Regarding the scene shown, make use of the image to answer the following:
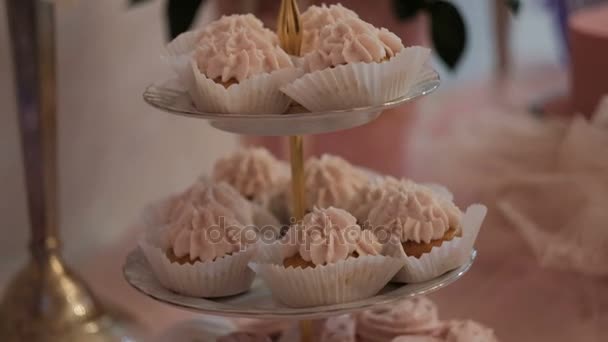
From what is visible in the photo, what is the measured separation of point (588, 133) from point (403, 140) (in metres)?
0.42

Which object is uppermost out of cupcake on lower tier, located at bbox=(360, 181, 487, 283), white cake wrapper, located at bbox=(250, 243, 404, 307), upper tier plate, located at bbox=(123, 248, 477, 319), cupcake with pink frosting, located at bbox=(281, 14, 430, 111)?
cupcake with pink frosting, located at bbox=(281, 14, 430, 111)

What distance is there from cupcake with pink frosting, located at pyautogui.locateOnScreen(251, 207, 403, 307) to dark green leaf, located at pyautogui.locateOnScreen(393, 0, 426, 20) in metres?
0.57

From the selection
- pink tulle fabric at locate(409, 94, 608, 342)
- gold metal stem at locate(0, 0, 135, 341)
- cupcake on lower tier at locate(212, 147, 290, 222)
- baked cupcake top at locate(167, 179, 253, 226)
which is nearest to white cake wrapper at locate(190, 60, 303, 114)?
baked cupcake top at locate(167, 179, 253, 226)

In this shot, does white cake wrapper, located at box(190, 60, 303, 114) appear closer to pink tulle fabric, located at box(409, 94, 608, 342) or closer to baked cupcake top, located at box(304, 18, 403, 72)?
baked cupcake top, located at box(304, 18, 403, 72)

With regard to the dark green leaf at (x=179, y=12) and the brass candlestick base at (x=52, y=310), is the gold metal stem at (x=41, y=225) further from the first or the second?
the dark green leaf at (x=179, y=12)

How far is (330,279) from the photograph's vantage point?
2.04 ft

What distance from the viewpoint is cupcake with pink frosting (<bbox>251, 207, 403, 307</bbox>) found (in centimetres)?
62

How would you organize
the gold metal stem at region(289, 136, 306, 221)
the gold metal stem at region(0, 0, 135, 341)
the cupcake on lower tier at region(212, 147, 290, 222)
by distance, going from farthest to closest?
the gold metal stem at region(0, 0, 135, 341), the cupcake on lower tier at region(212, 147, 290, 222), the gold metal stem at region(289, 136, 306, 221)

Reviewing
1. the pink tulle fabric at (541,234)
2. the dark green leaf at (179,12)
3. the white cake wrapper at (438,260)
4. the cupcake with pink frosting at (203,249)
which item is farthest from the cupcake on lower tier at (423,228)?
the dark green leaf at (179,12)

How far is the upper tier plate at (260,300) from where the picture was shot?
62cm

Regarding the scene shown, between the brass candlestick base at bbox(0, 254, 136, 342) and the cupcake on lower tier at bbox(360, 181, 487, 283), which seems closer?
the cupcake on lower tier at bbox(360, 181, 487, 283)

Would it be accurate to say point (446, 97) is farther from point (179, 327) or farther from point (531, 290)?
point (179, 327)

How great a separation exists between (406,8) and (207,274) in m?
0.62

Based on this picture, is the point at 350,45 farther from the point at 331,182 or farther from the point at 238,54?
the point at 331,182
